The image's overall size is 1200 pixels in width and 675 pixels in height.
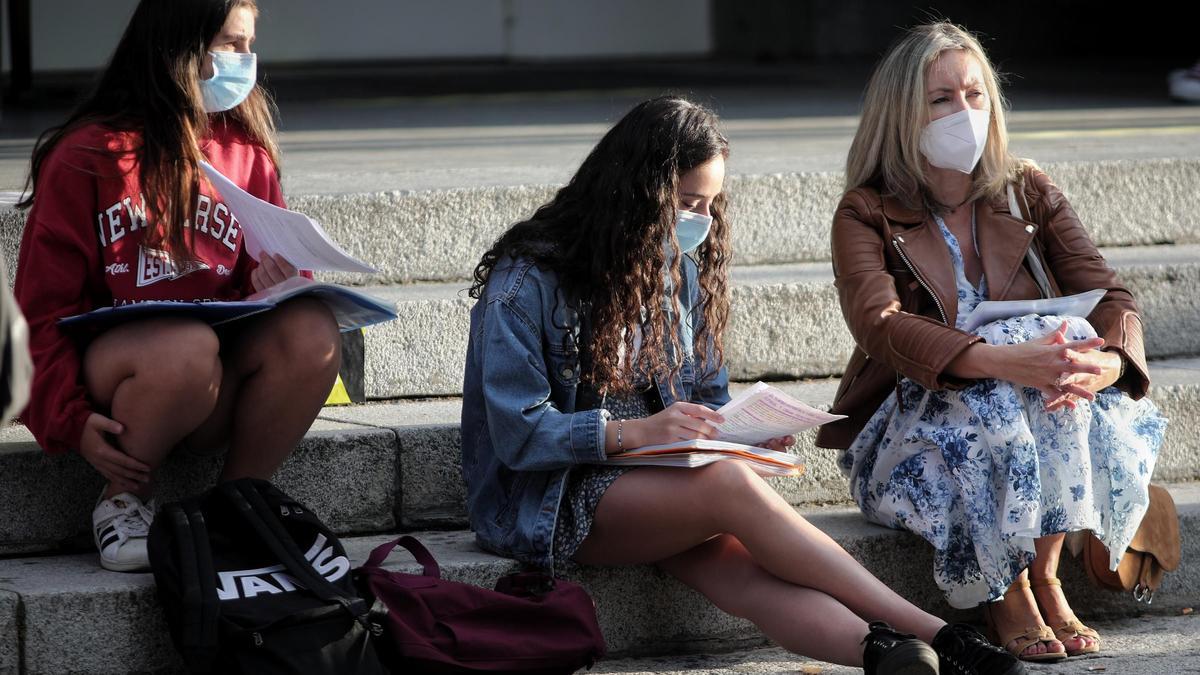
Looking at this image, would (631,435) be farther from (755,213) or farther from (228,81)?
(755,213)

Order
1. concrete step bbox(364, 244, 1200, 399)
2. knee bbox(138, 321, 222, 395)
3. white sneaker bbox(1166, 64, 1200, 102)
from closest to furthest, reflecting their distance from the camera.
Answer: knee bbox(138, 321, 222, 395) < concrete step bbox(364, 244, 1200, 399) < white sneaker bbox(1166, 64, 1200, 102)

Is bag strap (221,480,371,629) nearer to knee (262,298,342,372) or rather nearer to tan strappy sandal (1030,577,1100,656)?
knee (262,298,342,372)

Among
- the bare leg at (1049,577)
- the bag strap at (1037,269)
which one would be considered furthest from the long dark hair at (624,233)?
the bare leg at (1049,577)

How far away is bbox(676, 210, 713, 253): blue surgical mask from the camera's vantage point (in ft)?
10.2

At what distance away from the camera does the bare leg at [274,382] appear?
9.82ft

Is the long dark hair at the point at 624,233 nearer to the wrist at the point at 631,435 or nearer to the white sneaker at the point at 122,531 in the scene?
the wrist at the point at 631,435

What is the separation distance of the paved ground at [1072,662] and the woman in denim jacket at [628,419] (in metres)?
0.19

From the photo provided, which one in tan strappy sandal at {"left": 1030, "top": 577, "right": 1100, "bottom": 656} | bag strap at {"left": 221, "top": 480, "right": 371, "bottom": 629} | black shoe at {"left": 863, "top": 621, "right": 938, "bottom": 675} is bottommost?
tan strappy sandal at {"left": 1030, "top": 577, "right": 1100, "bottom": 656}

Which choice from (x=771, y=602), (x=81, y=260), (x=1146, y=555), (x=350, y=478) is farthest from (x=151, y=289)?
(x=1146, y=555)

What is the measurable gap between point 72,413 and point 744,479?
130 cm

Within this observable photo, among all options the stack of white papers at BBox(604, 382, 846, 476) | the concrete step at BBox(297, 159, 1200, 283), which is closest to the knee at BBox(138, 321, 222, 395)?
the stack of white papers at BBox(604, 382, 846, 476)

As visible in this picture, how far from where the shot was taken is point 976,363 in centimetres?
317

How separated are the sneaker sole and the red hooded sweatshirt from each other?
1.55 metres

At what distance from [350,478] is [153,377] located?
0.60 metres
